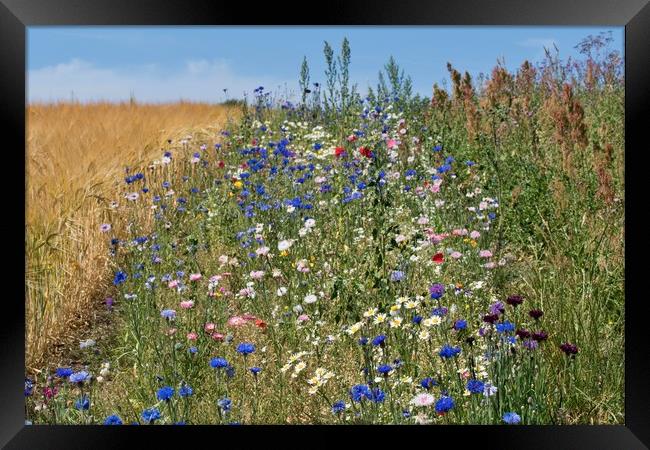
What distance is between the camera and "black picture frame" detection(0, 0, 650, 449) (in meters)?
2.20

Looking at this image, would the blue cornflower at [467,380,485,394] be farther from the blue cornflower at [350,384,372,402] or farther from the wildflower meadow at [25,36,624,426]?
the blue cornflower at [350,384,372,402]

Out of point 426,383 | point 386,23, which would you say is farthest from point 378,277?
point 386,23

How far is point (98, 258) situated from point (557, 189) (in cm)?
252

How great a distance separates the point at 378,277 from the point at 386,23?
1211mm

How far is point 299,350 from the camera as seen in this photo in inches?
123

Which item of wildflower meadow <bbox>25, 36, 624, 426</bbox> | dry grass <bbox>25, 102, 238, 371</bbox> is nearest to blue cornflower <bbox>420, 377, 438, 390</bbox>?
wildflower meadow <bbox>25, 36, 624, 426</bbox>

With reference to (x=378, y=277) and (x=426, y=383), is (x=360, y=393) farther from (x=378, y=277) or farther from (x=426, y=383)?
(x=378, y=277)

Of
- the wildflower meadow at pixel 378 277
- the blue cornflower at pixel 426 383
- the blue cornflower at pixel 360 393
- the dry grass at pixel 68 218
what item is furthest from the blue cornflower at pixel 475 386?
→ the dry grass at pixel 68 218

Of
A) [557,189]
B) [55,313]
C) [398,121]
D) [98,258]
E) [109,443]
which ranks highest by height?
[398,121]

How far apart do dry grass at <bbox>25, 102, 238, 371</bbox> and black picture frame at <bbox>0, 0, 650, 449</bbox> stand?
731 mm

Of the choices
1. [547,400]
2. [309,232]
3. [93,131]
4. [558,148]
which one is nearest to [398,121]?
[558,148]

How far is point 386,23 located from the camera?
2.23m

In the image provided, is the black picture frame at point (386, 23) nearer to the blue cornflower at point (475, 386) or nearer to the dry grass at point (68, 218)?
the blue cornflower at point (475, 386)
